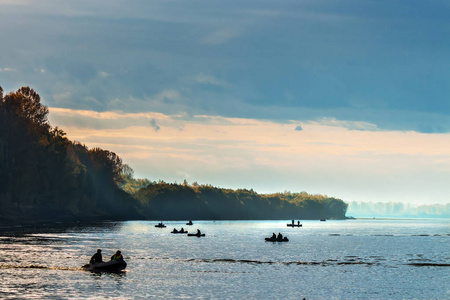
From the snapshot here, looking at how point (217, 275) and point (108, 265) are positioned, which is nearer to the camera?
point (108, 265)

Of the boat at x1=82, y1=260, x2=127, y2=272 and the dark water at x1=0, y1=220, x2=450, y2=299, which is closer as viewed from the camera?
the dark water at x1=0, y1=220, x2=450, y2=299

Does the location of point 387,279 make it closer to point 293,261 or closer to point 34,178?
point 293,261

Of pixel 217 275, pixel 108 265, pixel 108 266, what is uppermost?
pixel 108 265

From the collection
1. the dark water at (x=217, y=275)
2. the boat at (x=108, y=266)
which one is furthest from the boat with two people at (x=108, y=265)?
the dark water at (x=217, y=275)

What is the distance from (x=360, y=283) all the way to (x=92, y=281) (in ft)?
102

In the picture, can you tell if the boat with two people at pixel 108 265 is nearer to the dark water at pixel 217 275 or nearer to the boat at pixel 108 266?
the boat at pixel 108 266

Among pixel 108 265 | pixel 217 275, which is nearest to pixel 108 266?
pixel 108 265

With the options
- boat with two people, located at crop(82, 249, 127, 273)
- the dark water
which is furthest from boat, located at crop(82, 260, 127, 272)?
the dark water

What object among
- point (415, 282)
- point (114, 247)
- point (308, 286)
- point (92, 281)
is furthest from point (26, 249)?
point (415, 282)

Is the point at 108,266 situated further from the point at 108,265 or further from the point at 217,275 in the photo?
the point at 217,275

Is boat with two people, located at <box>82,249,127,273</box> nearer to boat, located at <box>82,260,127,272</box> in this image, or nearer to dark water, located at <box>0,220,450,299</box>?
boat, located at <box>82,260,127,272</box>

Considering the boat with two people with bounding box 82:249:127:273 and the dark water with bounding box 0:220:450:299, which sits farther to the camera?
the boat with two people with bounding box 82:249:127:273

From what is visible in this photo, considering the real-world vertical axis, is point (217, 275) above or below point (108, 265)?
below

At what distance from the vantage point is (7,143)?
191 meters
